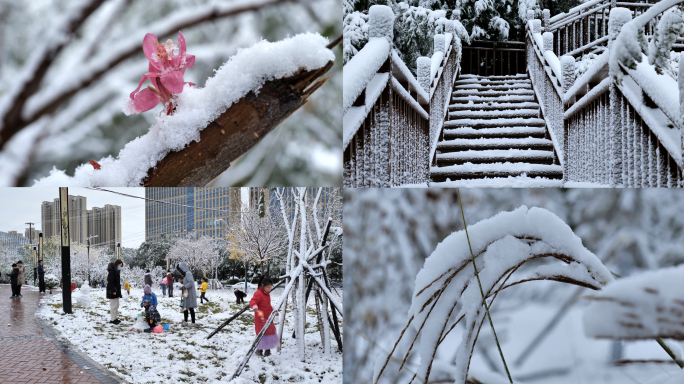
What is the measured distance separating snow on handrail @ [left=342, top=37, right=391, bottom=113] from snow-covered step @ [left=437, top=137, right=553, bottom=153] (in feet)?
1.21

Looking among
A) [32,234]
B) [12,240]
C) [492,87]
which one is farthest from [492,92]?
[12,240]

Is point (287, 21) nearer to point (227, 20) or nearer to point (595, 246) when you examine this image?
point (227, 20)

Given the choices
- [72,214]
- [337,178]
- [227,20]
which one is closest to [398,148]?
[337,178]

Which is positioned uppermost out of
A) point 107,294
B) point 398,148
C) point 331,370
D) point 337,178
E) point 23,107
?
point 23,107

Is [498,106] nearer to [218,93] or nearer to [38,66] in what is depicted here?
[218,93]

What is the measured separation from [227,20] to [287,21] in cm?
21

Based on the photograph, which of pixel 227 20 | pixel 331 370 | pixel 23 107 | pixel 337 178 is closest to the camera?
pixel 23 107

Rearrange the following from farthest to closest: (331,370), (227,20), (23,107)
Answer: (331,370), (227,20), (23,107)

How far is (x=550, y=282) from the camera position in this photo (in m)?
1.55

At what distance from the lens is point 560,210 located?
1.52 metres

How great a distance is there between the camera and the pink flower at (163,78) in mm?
1144

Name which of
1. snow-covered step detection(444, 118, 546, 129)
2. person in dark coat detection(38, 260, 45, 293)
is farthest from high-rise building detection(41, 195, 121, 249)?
snow-covered step detection(444, 118, 546, 129)

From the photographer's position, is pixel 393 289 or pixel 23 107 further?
pixel 393 289

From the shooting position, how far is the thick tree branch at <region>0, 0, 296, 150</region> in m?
1.32
